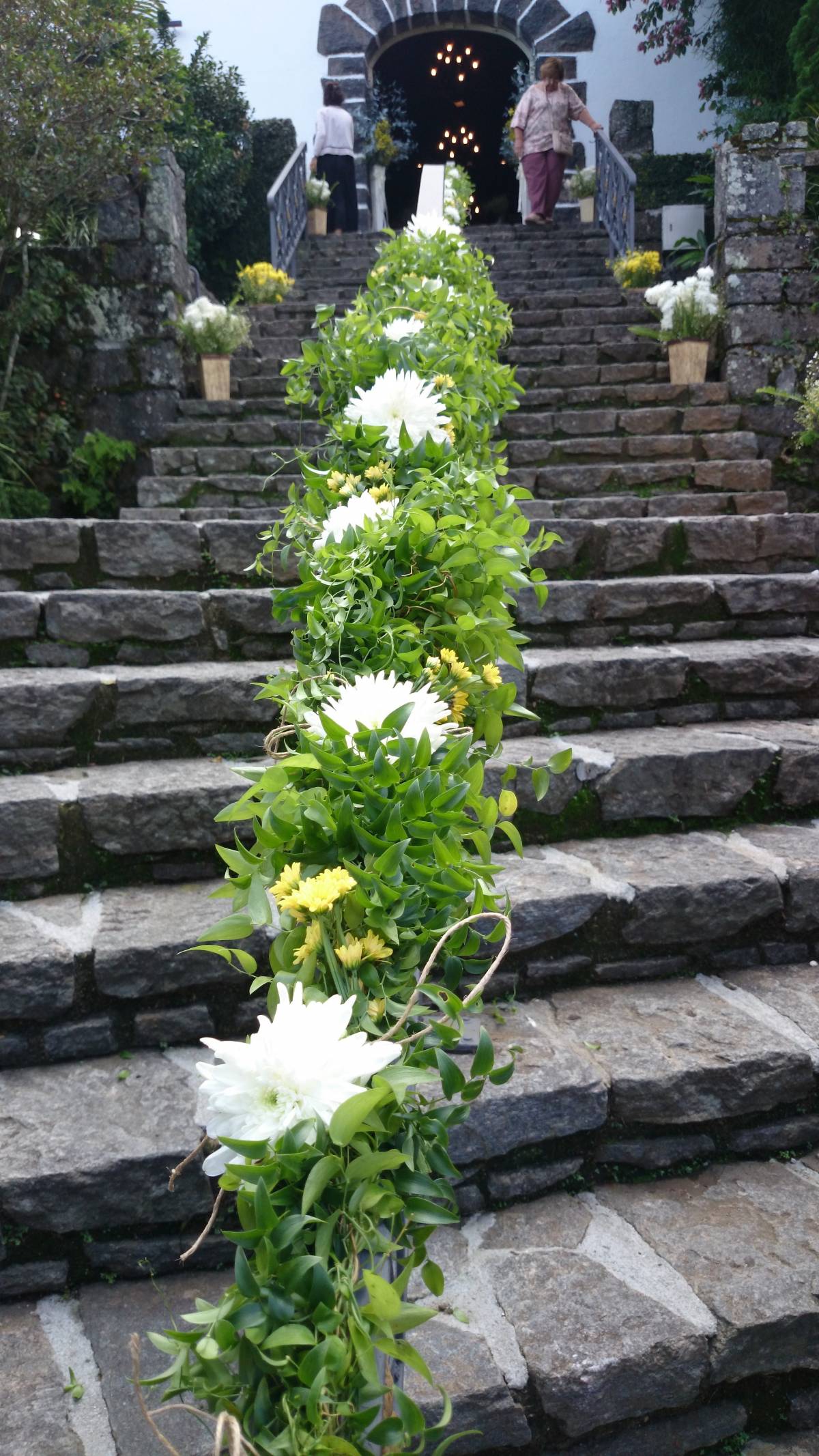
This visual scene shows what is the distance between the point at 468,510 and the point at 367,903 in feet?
3.00

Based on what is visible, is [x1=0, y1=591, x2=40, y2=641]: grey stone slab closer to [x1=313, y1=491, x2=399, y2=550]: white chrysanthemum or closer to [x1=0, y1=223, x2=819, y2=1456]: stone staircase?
[x1=0, y1=223, x2=819, y2=1456]: stone staircase

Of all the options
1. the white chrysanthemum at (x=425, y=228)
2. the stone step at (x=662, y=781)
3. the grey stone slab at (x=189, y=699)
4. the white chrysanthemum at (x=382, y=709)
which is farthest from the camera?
the white chrysanthemum at (x=425, y=228)

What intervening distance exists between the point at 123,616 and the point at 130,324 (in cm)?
299

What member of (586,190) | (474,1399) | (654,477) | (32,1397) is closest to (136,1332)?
(32,1397)

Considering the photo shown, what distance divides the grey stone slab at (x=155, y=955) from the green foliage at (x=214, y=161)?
10.0 m

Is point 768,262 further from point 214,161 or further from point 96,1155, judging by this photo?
point 214,161

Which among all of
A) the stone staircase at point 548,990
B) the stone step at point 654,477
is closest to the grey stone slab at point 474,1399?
the stone staircase at point 548,990

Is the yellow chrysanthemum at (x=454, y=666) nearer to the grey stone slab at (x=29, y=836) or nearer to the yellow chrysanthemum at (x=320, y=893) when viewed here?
the yellow chrysanthemum at (x=320, y=893)

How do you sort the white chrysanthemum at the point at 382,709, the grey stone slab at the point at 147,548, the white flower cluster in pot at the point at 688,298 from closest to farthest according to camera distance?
the white chrysanthemum at the point at 382,709 → the grey stone slab at the point at 147,548 → the white flower cluster in pot at the point at 688,298

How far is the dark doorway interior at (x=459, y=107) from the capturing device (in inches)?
556

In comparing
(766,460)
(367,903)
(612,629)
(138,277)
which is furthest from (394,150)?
(367,903)

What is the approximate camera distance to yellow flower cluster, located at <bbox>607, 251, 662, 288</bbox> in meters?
6.97

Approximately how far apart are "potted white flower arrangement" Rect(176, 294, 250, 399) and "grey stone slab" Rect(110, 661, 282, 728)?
10.8 feet

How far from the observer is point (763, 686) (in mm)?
2799
